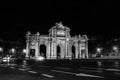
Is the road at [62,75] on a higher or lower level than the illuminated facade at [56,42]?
lower

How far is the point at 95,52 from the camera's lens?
107 m

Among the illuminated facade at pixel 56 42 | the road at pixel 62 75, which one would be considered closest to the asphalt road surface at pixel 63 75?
the road at pixel 62 75

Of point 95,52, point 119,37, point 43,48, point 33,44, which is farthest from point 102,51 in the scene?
point 33,44

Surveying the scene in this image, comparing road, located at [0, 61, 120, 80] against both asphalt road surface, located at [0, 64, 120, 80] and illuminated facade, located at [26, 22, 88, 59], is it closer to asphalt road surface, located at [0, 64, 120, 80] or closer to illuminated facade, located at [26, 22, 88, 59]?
asphalt road surface, located at [0, 64, 120, 80]

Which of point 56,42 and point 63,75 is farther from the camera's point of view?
point 56,42

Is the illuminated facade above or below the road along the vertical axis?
above

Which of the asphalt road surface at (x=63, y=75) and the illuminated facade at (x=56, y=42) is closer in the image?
the asphalt road surface at (x=63, y=75)

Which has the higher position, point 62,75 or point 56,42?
point 56,42

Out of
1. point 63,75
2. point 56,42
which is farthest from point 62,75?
point 56,42

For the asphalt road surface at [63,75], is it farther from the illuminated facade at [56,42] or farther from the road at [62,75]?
the illuminated facade at [56,42]

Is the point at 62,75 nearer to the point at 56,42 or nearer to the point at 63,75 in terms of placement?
the point at 63,75

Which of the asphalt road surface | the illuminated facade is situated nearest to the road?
the asphalt road surface

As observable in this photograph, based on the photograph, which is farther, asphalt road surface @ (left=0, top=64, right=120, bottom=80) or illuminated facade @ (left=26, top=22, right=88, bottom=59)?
illuminated facade @ (left=26, top=22, right=88, bottom=59)

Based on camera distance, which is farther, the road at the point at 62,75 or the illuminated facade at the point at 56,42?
the illuminated facade at the point at 56,42
